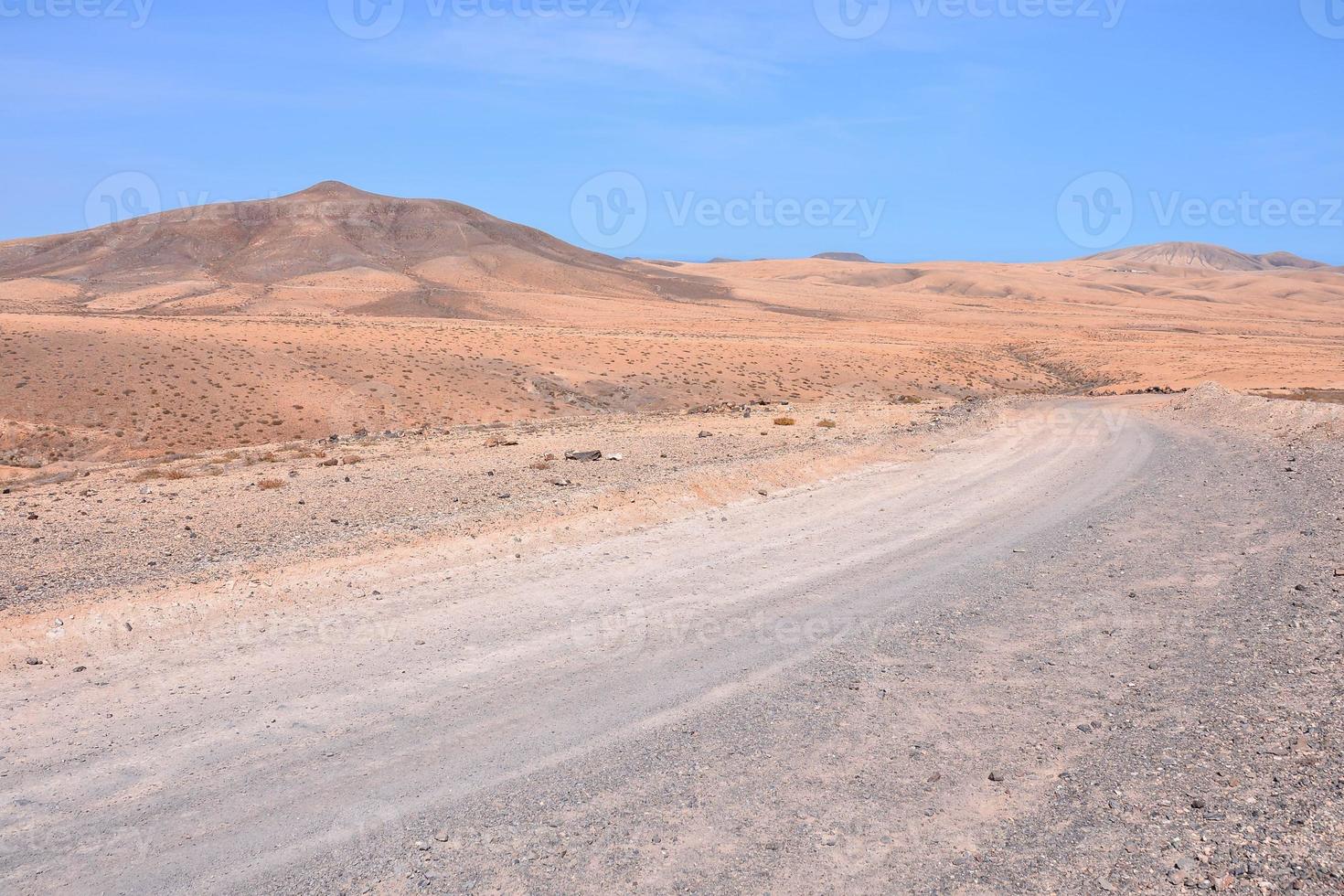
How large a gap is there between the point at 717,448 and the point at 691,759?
49.1 ft

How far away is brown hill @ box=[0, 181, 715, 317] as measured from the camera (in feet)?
290

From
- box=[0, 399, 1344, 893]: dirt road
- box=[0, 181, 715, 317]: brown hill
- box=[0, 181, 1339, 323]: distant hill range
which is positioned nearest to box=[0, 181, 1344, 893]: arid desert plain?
box=[0, 399, 1344, 893]: dirt road

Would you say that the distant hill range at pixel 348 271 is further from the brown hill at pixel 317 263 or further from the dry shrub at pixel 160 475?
the dry shrub at pixel 160 475

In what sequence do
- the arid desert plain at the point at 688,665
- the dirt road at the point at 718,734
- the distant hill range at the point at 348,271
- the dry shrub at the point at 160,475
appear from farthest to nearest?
the distant hill range at the point at 348,271, the dry shrub at the point at 160,475, the arid desert plain at the point at 688,665, the dirt road at the point at 718,734

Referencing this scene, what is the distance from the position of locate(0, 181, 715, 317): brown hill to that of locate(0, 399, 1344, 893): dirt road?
249ft

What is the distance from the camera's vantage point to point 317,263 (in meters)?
117

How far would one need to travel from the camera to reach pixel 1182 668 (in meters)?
7.32

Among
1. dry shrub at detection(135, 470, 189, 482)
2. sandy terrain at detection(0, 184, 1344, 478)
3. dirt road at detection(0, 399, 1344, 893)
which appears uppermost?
sandy terrain at detection(0, 184, 1344, 478)

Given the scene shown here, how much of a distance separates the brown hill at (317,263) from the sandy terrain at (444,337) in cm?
56

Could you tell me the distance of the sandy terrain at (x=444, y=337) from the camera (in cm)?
3366

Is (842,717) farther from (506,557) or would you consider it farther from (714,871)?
(506,557)

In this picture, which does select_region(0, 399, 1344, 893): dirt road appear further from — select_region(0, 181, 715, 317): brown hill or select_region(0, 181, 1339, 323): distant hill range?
select_region(0, 181, 715, 317): brown hill

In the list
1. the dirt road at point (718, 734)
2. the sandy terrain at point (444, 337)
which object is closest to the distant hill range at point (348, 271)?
the sandy terrain at point (444, 337)

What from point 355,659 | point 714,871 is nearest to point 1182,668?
point 714,871
